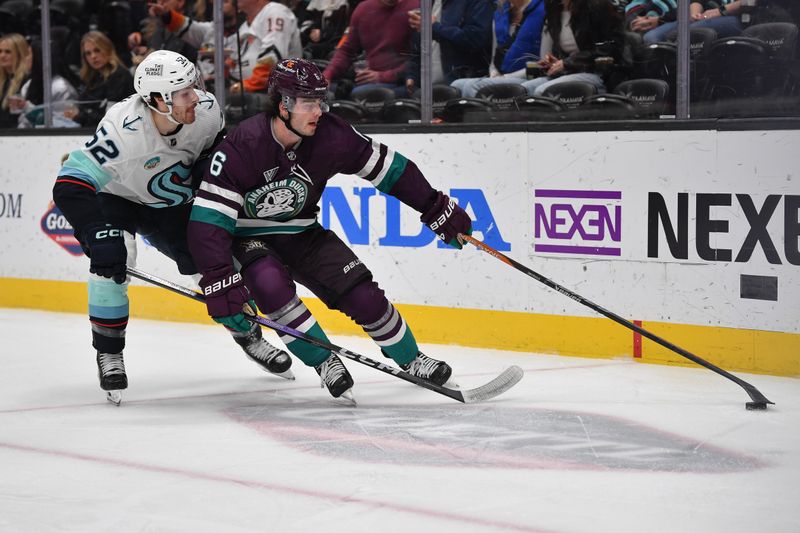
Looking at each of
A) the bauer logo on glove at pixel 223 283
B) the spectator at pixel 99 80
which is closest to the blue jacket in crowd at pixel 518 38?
the bauer logo on glove at pixel 223 283

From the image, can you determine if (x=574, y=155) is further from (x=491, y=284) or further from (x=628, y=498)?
(x=628, y=498)

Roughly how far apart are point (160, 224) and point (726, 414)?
6.71 ft

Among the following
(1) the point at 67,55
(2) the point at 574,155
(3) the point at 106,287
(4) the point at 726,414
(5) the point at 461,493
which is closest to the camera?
(5) the point at 461,493

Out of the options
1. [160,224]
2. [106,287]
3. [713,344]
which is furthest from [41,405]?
[713,344]

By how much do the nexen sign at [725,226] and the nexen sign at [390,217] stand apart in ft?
2.31

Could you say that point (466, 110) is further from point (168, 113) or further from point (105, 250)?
point (105, 250)

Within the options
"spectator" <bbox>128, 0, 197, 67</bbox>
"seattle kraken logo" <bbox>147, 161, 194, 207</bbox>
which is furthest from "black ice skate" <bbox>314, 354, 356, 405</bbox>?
"spectator" <bbox>128, 0, 197, 67</bbox>

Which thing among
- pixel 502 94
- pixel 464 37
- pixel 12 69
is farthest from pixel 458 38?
pixel 12 69

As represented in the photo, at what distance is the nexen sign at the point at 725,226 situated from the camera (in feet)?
13.4

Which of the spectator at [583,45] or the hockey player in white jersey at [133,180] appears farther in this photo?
the spectator at [583,45]

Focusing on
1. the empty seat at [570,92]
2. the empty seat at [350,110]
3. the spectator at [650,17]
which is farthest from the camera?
the empty seat at [350,110]

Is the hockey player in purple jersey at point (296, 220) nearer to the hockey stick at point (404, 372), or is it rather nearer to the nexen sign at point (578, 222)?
the hockey stick at point (404, 372)

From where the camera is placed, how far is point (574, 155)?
15.1 feet

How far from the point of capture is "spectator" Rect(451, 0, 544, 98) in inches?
192
